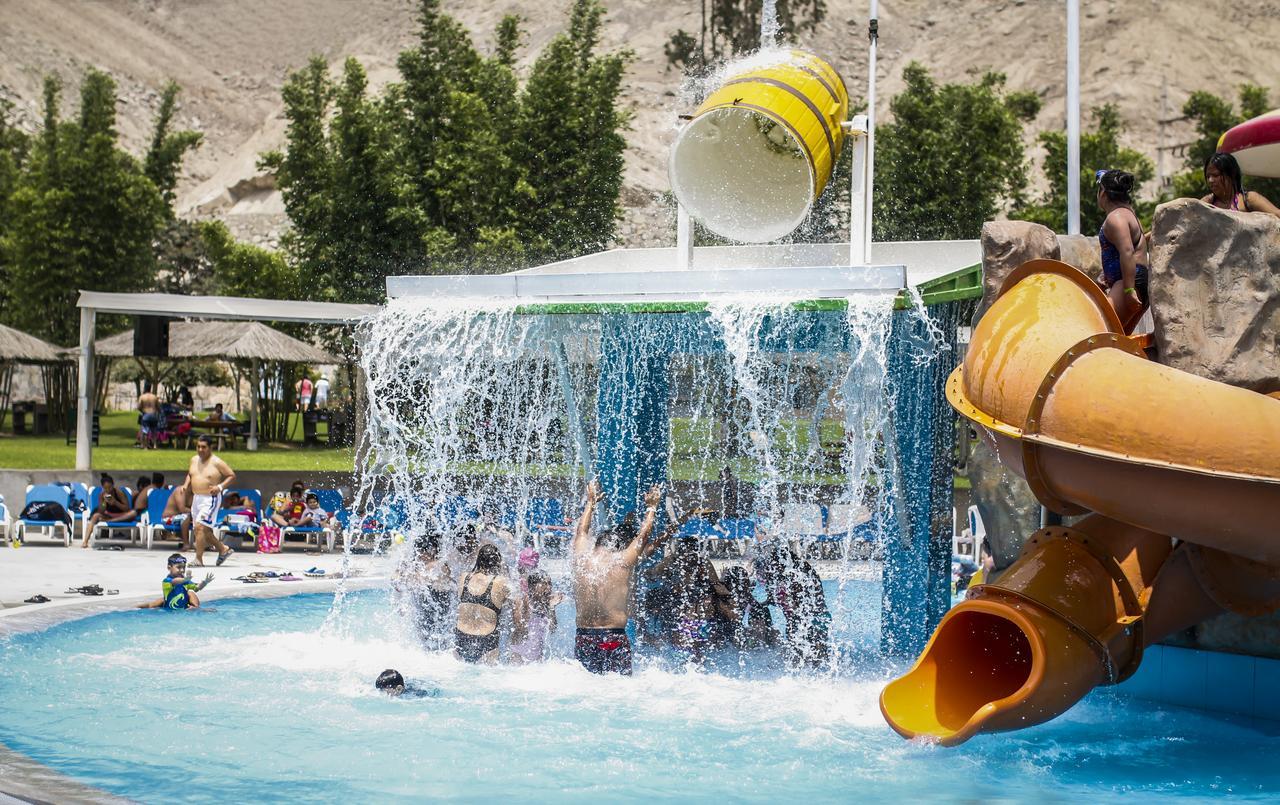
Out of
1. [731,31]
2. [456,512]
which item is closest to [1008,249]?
[456,512]

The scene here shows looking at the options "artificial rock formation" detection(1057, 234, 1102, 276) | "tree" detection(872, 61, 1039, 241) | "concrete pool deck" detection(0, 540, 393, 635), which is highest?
"tree" detection(872, 61, 1039, 241)

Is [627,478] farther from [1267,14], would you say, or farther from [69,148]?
[1267,14]

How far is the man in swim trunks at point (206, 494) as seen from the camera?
15.4 meters

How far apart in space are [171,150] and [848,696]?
145 feet

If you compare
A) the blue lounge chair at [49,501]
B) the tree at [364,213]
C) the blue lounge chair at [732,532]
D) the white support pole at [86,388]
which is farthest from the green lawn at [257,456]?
the blue lounge chair at [49,501]

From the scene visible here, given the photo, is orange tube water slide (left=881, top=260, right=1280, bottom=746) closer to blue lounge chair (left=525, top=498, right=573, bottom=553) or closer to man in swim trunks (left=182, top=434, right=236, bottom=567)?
blue lounge chair (left=525, top=498, right=573, bottom=553)

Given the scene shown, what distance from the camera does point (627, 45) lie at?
63.0m


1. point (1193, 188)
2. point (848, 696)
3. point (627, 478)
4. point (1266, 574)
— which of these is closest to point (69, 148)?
point (1193, 188)

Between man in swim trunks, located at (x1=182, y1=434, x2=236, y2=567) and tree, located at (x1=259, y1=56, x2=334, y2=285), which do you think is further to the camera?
tree, located at (x1=259, y1=56, x2=334, y2=285)

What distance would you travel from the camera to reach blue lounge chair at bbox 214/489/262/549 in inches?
655

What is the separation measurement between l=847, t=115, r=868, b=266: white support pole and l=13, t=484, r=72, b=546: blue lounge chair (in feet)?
36.2

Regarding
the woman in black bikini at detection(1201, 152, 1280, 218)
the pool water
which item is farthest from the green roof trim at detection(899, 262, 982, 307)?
the pool water

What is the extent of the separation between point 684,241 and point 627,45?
2143 inches

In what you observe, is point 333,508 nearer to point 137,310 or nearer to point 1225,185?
point 137,310
